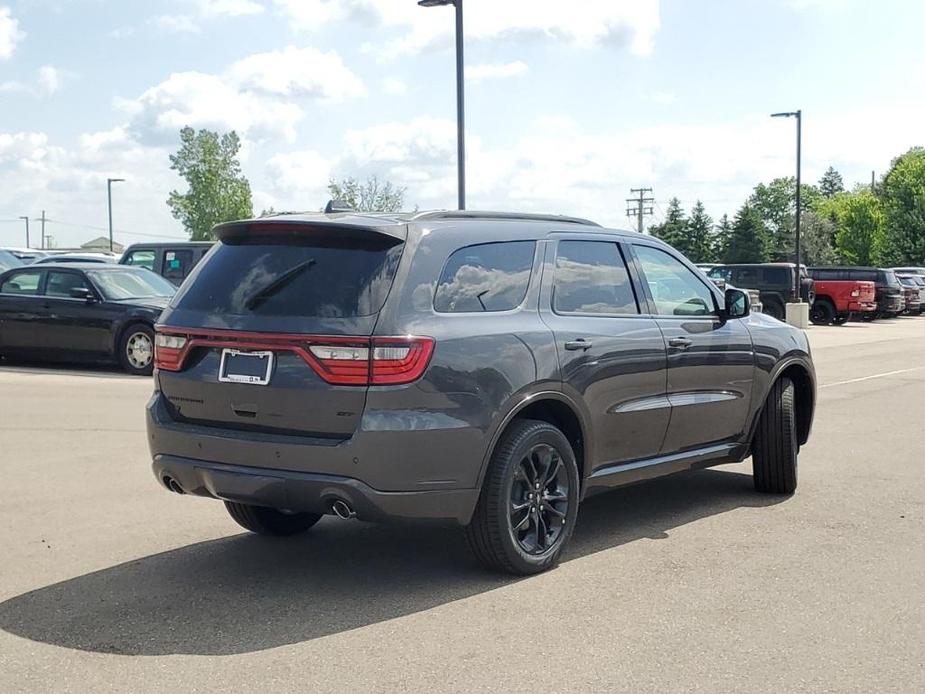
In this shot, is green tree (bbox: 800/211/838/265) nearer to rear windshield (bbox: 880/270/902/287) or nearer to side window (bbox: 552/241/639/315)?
rear windshield (bbox: 880/270/902/287)

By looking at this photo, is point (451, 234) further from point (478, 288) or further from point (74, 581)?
point (74, 581)

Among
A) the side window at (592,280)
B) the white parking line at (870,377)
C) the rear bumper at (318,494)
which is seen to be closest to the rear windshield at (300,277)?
the rear bumper at (318,494)

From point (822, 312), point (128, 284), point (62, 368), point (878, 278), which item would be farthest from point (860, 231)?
point (62, 368)

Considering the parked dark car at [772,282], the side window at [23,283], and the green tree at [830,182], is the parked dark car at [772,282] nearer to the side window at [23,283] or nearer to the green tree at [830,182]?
the side window at [23,283]

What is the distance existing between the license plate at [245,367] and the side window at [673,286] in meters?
2.46

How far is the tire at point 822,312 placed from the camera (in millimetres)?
37406

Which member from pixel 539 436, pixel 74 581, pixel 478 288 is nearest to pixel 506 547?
pixel 539 436

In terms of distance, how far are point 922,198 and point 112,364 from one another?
80.2m

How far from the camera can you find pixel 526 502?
559 centimetres

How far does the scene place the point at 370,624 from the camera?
489cm

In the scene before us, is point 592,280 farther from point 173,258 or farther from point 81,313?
point 173,258

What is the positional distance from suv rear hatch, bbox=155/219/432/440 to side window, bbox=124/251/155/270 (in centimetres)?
1950

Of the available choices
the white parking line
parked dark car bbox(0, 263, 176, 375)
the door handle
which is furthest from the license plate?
the white parking line

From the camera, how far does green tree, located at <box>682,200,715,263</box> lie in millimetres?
92812
